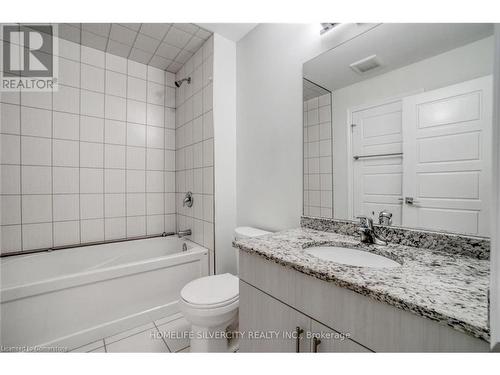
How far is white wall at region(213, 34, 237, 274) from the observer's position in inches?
71.9

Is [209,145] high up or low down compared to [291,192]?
up

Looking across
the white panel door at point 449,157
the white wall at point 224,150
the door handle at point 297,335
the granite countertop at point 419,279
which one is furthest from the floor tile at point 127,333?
the white panel door at point 449,157

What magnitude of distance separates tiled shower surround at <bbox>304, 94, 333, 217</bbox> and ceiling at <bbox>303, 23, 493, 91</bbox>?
13 cm

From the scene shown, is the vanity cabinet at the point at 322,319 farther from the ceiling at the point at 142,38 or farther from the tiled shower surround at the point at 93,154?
the ceiling at the point at 142,38

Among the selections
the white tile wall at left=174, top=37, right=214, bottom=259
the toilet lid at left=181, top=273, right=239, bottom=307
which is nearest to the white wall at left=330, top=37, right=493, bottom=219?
the toilet lid at left=181, top=273, right=239, bottom=307

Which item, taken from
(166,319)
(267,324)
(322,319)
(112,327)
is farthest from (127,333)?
(322,319)

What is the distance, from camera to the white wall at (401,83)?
78 centimetres

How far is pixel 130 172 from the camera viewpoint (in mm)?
2189

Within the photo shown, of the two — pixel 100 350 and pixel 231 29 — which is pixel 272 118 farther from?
pixel 100 350

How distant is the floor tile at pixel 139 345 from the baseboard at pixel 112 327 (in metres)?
0.09

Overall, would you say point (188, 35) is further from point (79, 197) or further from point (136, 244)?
point (136, 244)

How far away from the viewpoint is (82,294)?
136 cm

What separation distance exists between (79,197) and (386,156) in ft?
7.89
